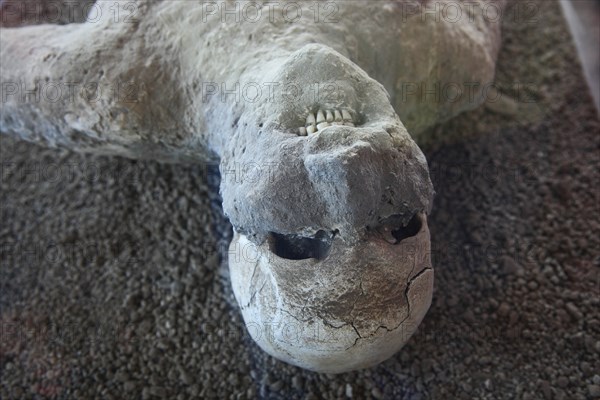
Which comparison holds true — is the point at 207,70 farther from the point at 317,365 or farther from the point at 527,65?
the point at 527,65

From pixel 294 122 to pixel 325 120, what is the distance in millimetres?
61

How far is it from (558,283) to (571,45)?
1032 mm

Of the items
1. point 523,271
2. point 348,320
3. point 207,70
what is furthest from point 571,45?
point 348,320

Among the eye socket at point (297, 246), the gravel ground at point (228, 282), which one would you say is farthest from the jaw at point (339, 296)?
the gravel ground at point (228, 282)

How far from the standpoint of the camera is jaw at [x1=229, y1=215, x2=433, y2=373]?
3.40ft

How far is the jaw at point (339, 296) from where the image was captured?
3.40ft

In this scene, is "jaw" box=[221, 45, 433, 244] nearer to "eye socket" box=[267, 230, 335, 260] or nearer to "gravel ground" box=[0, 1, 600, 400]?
"eye socket" box=[267, 230, 335, 260]

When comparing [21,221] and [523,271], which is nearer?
[523,271]

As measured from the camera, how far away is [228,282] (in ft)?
5.35

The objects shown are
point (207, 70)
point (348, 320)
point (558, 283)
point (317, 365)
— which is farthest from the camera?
point (558, 283)

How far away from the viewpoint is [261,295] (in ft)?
3.69

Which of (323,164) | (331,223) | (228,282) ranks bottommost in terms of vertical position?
(228,282)

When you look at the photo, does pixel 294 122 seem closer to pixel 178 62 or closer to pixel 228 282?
pixel 178 62

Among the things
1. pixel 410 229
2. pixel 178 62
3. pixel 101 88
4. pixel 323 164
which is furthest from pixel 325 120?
pixel 101 88
